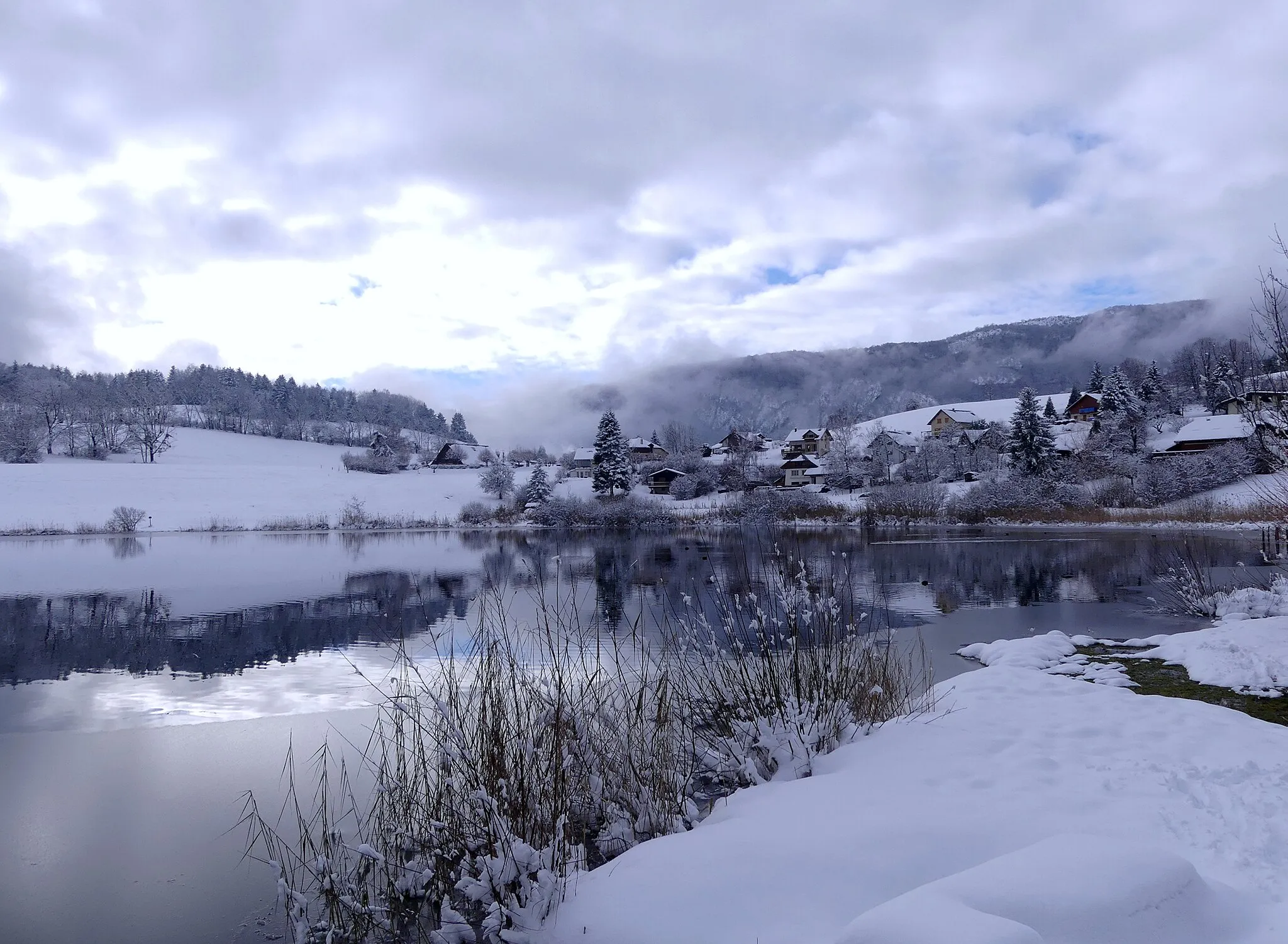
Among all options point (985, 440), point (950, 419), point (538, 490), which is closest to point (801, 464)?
point (985, 440)

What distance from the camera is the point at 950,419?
89.9 m

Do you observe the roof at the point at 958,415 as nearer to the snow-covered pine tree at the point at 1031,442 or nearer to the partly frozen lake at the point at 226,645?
the snow-covered pine tree at the point at 1031,442

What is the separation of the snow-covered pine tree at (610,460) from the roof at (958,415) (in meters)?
46.2

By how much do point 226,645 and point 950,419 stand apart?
8862 cm

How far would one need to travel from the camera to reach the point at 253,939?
178 inches

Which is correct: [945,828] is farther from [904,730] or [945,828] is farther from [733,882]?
[904,730]

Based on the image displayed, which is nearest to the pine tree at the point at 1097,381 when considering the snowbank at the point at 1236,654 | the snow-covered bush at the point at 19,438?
the snowbank at the point at 1236,654

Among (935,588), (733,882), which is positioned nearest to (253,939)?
(733,882)

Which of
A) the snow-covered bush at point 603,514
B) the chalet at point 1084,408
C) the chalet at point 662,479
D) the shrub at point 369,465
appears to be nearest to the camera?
the snow-covered bush at point 603,514

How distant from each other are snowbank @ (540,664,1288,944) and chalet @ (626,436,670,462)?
8327 cm

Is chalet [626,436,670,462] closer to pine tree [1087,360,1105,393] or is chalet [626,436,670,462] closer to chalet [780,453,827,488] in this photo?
chalet [780,453,827,488]

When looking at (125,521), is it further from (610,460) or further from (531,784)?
(531,784)

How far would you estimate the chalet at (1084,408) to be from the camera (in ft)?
259

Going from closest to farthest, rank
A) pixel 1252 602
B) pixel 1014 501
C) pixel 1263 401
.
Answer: pixel 1263 401 → pixel 1252 602 → pixel 1014 501
